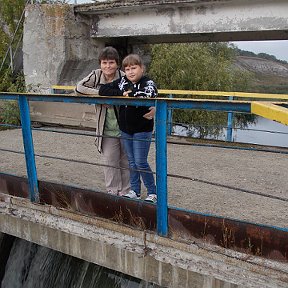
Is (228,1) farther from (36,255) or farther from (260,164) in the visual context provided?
(36,255)

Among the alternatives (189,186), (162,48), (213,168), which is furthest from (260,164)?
(162,48)

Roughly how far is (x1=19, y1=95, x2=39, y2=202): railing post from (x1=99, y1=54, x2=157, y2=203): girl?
762 millimetres

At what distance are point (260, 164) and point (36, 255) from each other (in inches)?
123

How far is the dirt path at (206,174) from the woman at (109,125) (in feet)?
1.55

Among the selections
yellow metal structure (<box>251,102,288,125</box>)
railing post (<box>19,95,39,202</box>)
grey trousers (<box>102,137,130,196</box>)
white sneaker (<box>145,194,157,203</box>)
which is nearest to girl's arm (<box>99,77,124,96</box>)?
grey trousers (<box>102,137,130,196</box>)

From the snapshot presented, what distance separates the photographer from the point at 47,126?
8.05 metres

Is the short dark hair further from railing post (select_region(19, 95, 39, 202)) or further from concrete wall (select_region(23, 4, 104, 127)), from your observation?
concrete wall (select_region(23, 4, 104, 127))

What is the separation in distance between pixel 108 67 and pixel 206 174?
6.69 feet

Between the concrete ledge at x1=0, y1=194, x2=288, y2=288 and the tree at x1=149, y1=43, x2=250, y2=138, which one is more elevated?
the tree at x1=149, y1=43, x2=250, y2=138

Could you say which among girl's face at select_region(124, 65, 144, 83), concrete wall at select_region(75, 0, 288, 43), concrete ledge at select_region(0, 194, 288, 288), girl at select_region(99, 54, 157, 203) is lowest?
concrete ledge at select_region(0, 194, 288, 288)

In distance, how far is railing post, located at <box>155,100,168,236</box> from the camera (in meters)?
2.53

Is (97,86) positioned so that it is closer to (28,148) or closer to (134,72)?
(134,72)

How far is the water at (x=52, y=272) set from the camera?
362 centimetres

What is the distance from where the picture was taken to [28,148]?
3311 millimetres
